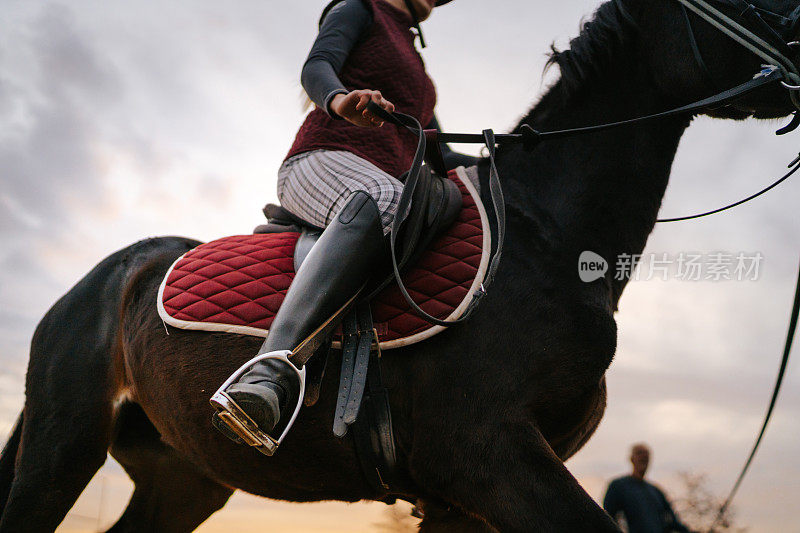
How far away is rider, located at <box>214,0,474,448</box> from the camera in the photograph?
232cm

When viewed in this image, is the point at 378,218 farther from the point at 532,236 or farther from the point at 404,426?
the point at 404,426

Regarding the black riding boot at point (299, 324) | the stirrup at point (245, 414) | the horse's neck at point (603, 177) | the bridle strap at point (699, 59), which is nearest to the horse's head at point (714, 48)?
the bridle strap at point (699, 59)

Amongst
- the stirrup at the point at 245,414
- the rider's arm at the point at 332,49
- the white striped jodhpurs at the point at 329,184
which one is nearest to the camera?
the stirrup at the point at 245,414

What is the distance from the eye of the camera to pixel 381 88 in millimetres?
2906

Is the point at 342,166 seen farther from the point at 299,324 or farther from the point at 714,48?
the point at 714,48

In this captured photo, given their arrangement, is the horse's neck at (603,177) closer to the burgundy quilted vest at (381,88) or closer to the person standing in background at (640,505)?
the burgundy quilted vest at (381,88)

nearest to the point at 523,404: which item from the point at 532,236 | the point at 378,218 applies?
the point at 532,236

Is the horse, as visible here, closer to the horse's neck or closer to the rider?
the horse's neck

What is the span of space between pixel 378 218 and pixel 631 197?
38.9 inches

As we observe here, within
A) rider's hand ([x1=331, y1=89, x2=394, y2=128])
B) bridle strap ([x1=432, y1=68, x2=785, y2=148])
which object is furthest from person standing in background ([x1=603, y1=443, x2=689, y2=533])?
rider's hand ([x1=331, y1=89, x2=394, y2=128])

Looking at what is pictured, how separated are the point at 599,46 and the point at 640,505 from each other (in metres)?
3.99

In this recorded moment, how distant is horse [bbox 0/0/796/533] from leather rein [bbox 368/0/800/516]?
0.06 metres

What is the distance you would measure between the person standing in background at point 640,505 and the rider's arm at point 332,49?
413 centimetres

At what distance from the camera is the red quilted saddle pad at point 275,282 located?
2445 mm
